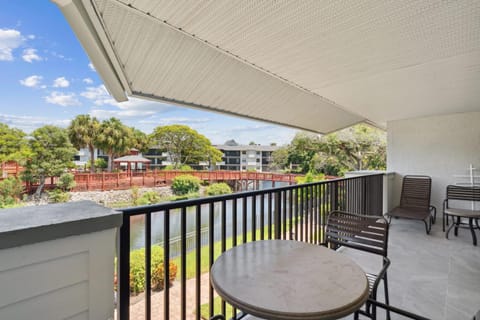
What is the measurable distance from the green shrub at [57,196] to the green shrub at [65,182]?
40 cm

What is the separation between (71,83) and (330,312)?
146ft

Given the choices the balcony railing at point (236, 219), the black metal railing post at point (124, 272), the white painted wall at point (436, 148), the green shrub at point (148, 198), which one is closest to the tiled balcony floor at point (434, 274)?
the balcony railing at point (236, 219)

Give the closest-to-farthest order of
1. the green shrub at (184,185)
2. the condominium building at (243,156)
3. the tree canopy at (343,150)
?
the tree canopy at (343,150)
the green shrub at (184,185)
the condominium building at (243,156)

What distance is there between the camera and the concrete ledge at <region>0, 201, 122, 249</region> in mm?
821

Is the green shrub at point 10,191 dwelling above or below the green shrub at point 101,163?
below

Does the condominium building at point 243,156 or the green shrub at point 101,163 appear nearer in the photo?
the green shrub at point 101,163

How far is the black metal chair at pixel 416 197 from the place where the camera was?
473cm

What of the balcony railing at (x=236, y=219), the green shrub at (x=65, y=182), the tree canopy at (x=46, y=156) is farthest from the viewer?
the green shrub at (x=65, y=182)

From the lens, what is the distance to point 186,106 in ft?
11.9

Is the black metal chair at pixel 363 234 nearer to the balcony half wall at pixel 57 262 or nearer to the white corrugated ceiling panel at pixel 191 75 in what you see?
the balcony half wall at pixel 57 262

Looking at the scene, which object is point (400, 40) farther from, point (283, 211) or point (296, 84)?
point (283, 211)

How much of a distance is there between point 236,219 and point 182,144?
2977 cm

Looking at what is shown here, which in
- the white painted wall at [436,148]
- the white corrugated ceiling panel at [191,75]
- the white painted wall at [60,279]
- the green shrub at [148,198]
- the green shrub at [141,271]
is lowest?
the green shrub at [148,198]

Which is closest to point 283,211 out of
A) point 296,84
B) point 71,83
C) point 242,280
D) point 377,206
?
point 242,280
